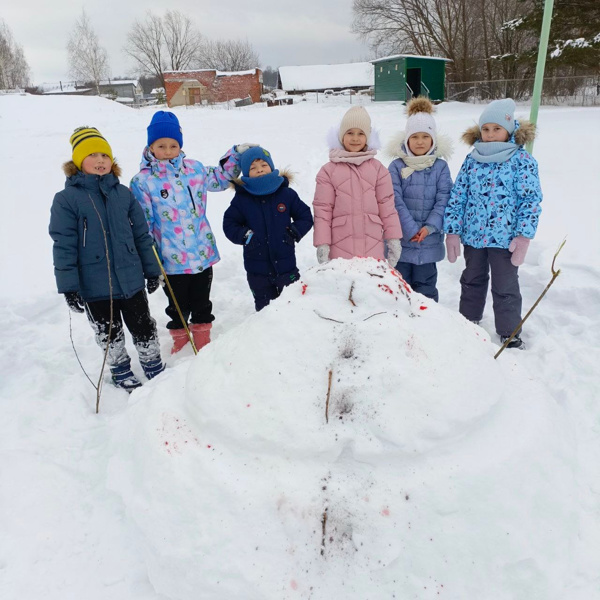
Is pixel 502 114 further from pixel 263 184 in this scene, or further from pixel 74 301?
pixel 74 301

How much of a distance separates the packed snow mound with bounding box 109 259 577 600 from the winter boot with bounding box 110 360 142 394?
1.17m

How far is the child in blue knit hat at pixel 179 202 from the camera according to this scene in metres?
3.36

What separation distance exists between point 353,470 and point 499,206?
244cm

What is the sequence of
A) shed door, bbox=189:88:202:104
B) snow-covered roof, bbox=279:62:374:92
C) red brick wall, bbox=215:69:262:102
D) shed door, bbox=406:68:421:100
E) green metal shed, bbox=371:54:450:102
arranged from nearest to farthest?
1. green metal shed, bbox=371:54:450:102
2. shed door, bbox=406:68:421:100
3. shed door, bbox=189:88:202:104
4. red brick wall, bbox=215:69:262:102
5. snow-covered roof, bbox=279:62:374:92

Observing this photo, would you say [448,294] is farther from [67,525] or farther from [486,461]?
[67,525]

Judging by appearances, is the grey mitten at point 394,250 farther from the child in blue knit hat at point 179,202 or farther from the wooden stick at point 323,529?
the wooden stick at point 323,529

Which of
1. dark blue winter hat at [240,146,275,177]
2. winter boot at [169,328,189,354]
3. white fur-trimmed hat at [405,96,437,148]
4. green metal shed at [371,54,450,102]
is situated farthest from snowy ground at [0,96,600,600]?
green metal shed at [371,54,450,102]

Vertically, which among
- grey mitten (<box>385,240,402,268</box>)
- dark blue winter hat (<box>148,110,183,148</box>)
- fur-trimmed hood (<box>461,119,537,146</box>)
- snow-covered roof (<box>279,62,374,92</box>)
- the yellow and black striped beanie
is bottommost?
grey mitten (<box>385,240,402,268</box>)

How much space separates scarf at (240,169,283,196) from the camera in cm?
345

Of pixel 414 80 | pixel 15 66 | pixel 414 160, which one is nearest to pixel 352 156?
pixel 414 160

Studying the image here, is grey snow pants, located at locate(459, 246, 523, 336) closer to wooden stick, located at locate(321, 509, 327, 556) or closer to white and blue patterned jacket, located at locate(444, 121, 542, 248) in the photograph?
white and blue patterned jacket, located at locate(444, 121, 542, 248)

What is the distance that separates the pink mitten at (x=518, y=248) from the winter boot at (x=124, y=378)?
2.96 meters

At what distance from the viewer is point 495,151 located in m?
3.44

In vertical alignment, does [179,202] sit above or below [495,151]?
below
